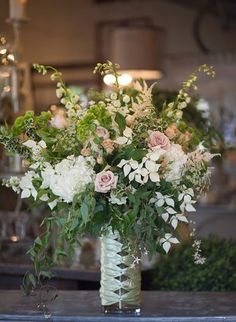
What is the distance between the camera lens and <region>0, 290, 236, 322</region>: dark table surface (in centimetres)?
243

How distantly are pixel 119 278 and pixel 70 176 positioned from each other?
14.9 inches

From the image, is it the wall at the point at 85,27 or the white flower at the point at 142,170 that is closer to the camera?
the white flower at the point at 142,170

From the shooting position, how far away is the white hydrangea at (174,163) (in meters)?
2.45

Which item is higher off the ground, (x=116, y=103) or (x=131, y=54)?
(x=131, y=54)

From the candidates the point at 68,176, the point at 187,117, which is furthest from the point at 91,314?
the point at 187,117

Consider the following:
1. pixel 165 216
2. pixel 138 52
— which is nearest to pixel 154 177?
pixel 165 216

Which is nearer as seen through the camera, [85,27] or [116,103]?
[116,103]

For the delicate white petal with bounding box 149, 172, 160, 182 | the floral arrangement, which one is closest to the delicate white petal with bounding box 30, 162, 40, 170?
the floral arrangement

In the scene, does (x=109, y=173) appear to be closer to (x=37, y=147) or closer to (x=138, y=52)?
(x=37, y=147)

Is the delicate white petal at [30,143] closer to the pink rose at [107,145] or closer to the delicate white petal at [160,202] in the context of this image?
the pink rose at [107,145]

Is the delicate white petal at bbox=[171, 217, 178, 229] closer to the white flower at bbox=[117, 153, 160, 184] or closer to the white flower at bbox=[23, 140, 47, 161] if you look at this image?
the white flower at bbox=[117, 153, 160, 184]

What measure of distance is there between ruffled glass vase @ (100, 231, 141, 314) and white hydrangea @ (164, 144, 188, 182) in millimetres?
252

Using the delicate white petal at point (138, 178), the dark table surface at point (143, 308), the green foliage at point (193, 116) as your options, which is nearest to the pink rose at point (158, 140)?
the delicate white petal at point (138, 178)

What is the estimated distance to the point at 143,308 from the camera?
2543mm
